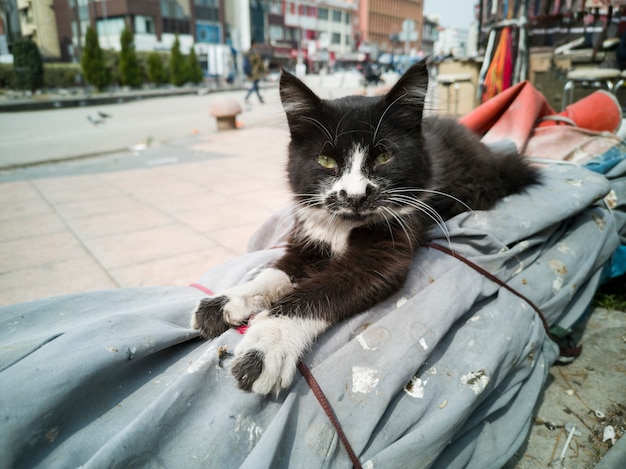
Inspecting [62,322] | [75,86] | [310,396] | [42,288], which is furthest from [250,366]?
[75,86]

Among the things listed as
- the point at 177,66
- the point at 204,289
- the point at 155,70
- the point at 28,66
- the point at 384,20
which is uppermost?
the point at 384,20

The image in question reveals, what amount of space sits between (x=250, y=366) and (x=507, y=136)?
6.79 ft

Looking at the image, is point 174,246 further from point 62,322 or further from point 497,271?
point 497,271

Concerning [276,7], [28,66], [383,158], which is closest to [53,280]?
[383,158]

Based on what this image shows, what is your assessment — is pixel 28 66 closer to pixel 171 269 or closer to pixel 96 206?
pixel 96 206

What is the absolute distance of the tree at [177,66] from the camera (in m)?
25.6

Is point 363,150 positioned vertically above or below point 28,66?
below

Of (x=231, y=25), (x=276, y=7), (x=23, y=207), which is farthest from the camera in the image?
(x=276, y=7)

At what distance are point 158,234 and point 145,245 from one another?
249 mm

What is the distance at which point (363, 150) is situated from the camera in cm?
155

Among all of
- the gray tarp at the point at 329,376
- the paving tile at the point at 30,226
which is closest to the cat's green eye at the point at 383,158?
the gray tarp at the point at 329,376

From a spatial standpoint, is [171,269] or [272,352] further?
[171,269]

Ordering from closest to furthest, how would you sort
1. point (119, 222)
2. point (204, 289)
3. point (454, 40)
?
point (204, 289)
point (119, 222)
point (454, 40)

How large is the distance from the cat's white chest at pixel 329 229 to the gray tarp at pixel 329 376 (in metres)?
0.30
